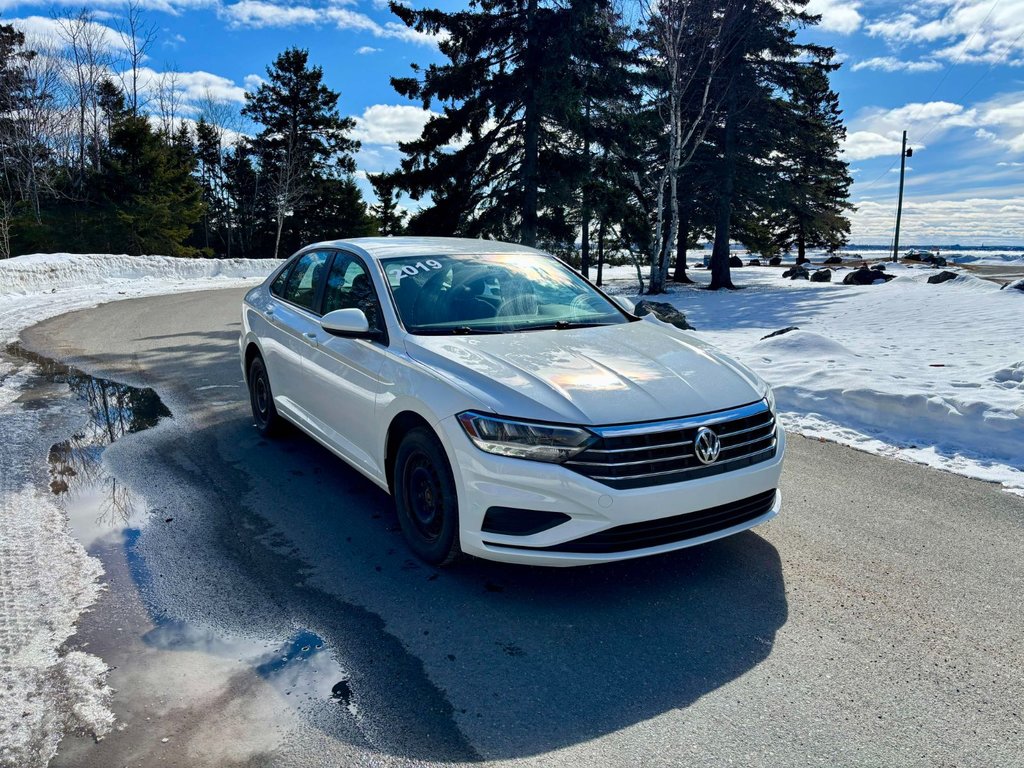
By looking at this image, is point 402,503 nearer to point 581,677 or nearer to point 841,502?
point 581,677

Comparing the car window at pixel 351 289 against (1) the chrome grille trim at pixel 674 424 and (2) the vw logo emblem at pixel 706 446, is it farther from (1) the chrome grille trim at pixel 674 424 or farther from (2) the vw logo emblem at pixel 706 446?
(2) the vw logo emblem at pixel 706 446

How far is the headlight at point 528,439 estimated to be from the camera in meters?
3.28

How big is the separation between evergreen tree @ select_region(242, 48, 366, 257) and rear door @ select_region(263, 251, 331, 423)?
42.1 metres

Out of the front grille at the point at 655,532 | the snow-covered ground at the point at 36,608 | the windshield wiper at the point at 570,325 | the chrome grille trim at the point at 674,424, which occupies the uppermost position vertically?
the windshield wiper at the point at 570,325

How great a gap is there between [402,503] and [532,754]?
1779 millimetres

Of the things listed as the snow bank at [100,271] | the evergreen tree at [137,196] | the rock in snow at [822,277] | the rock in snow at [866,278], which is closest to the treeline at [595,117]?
the rock in snow at [866,278]

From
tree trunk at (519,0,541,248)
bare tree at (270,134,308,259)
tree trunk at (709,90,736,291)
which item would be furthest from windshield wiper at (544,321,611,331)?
bare tree at (270,134,308,259)

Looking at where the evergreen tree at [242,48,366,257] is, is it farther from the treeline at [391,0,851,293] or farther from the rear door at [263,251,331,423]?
the rear door at [263,251,331,423]

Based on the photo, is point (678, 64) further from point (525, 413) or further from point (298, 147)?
point (298, 147)

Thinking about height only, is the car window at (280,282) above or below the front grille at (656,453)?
above

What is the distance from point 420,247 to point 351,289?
0.59 metres

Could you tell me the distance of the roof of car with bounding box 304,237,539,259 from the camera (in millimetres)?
4988

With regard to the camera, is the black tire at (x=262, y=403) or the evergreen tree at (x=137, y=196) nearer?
the black tire at (x=262, y=403)

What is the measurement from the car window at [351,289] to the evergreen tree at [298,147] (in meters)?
42.9
